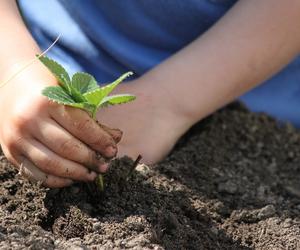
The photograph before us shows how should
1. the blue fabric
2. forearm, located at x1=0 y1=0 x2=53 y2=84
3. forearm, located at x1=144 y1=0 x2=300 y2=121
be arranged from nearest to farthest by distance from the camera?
forearm, located at x1=0 y1=0 x2=53 y2=84
forearm, located at x1=144 y1=0 x2=300 y2=121
the blue fabric

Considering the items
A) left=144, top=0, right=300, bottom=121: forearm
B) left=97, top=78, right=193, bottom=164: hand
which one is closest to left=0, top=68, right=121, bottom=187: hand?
left=97, top=78, right=193, bottom=164: hand

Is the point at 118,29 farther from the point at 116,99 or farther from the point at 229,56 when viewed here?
the point at 116,99

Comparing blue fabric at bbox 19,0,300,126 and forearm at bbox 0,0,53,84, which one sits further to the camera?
blue fabric at bbox 19,0,300,126

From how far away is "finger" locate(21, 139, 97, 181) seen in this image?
1.17 m

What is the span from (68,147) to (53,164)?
0.04m

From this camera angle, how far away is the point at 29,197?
117cm

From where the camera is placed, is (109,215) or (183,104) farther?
(183,104)

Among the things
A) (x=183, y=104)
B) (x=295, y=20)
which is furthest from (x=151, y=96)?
(x=295, y=20)

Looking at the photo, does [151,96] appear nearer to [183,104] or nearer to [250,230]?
[183,104]

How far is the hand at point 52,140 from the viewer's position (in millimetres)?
1164

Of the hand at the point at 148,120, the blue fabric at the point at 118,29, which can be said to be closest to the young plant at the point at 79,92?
the hand at the point at 148,120

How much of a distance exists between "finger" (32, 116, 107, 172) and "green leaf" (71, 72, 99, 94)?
0.32 feet

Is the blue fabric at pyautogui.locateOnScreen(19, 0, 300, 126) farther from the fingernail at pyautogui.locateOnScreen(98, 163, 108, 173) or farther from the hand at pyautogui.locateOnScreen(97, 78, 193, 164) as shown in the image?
the fingernail at pyautogui.locateOnScreen(98, 163, 108, 173)

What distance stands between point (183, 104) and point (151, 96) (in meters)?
0.07
